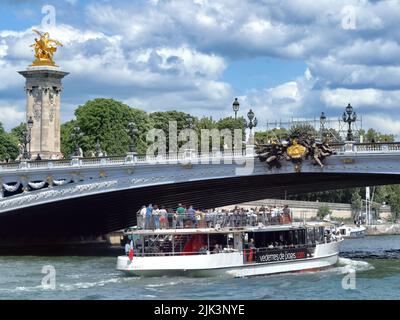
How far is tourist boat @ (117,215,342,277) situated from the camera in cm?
4434

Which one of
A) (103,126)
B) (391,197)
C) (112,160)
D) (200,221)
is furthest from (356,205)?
(200,221)

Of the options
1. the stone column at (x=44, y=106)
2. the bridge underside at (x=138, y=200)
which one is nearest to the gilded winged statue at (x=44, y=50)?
the stone column at (x=44, y=106)

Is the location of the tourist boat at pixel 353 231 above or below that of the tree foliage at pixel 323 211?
below

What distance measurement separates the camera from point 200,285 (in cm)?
4178

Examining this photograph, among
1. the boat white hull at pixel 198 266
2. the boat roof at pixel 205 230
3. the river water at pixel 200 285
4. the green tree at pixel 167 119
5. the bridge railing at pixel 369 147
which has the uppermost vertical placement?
the green tree at pixel 167 119

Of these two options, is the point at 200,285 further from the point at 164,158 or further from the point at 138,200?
the point at 138,200

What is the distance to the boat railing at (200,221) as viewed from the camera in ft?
151

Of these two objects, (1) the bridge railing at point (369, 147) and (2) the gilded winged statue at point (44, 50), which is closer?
(1) the bridge railing at point (369, 147)

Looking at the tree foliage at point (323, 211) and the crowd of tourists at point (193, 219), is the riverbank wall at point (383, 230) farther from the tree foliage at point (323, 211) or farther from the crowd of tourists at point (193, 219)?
the crowd of tourists at point (193, 219)

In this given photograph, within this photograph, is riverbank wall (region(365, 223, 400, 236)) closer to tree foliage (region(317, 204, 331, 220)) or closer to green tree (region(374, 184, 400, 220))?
tree foliage (region(317, 204, 331, 220))

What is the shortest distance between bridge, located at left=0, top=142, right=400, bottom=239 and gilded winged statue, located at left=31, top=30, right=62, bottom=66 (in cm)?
1600

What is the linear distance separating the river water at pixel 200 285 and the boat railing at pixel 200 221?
264 cm

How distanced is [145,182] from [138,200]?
6743 millimetres
